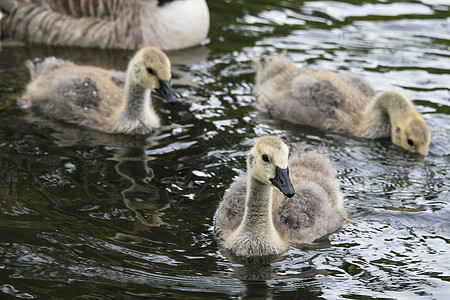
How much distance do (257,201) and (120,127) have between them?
3829mm

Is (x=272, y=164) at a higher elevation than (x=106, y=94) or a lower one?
higher

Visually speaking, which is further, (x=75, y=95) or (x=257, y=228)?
(x=75, y=95)

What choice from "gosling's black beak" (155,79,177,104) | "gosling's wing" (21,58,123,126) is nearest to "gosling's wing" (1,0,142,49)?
"gosling's wing" (21,58,123,126)

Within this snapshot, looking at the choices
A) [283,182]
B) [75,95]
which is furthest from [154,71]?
→ [283,182]

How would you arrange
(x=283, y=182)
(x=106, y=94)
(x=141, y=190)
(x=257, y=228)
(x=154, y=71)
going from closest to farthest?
(x=283, y=182), (x=257, y=228), (x=141, y=190), (x=154, y=71), (x=106, y=94)

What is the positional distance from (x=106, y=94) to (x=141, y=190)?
256cm

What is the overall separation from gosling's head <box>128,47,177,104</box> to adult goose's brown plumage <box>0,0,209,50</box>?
3140 millimetres

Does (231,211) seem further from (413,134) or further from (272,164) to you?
(413,134)

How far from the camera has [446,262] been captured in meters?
7.86

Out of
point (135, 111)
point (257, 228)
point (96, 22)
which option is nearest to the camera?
point (257, 228)

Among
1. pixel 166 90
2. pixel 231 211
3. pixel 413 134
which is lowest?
pixel 231 211

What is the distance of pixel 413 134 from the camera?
35.2ft

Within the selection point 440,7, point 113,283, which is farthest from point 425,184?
point 440,7

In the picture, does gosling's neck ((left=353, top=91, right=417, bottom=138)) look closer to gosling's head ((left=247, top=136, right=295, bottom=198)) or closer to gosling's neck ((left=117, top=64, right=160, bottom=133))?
gosling's neck ((left=117, top=64, right=160, bottom=133))
